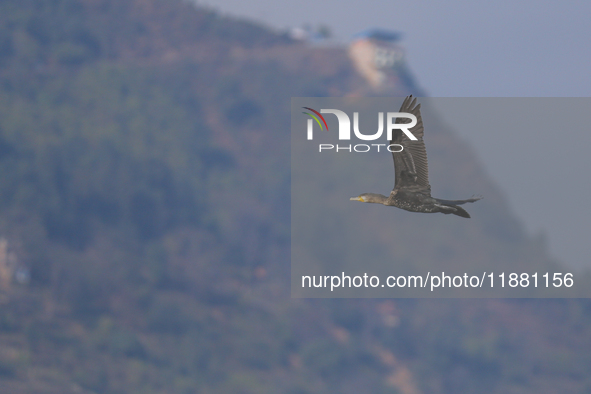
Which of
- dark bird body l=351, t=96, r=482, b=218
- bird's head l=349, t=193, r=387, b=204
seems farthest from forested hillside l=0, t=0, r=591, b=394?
dark bird body l=351, t=96, r=482, b=218

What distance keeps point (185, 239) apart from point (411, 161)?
79.8 m

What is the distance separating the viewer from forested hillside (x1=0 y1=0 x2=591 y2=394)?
67.9m

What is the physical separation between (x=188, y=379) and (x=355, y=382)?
582 inches

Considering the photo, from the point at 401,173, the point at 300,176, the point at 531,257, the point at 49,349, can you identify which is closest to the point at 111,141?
the point at 300,176

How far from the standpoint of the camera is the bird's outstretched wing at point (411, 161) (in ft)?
36.0

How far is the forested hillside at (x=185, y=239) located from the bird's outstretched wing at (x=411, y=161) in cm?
4559

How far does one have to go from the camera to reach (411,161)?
11023mm

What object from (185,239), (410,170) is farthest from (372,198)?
(185,239)

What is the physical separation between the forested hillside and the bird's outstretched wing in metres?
45.6

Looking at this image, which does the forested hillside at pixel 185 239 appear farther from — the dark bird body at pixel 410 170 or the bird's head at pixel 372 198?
the dark bird body at pixel 410 170

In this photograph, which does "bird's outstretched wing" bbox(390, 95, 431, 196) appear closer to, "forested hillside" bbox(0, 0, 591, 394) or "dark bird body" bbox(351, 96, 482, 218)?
"dark bird body" bbox(351, 96, 482, 218)

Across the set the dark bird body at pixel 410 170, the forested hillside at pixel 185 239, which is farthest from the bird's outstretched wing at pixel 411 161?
the forested hillside at pixel 185 239

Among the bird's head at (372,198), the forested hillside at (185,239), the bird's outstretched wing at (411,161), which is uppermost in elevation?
the forested hillside at (185,239)

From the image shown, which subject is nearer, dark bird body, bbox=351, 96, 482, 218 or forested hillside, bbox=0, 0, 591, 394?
dark bird body, bbox=351, 96, 482, 218
